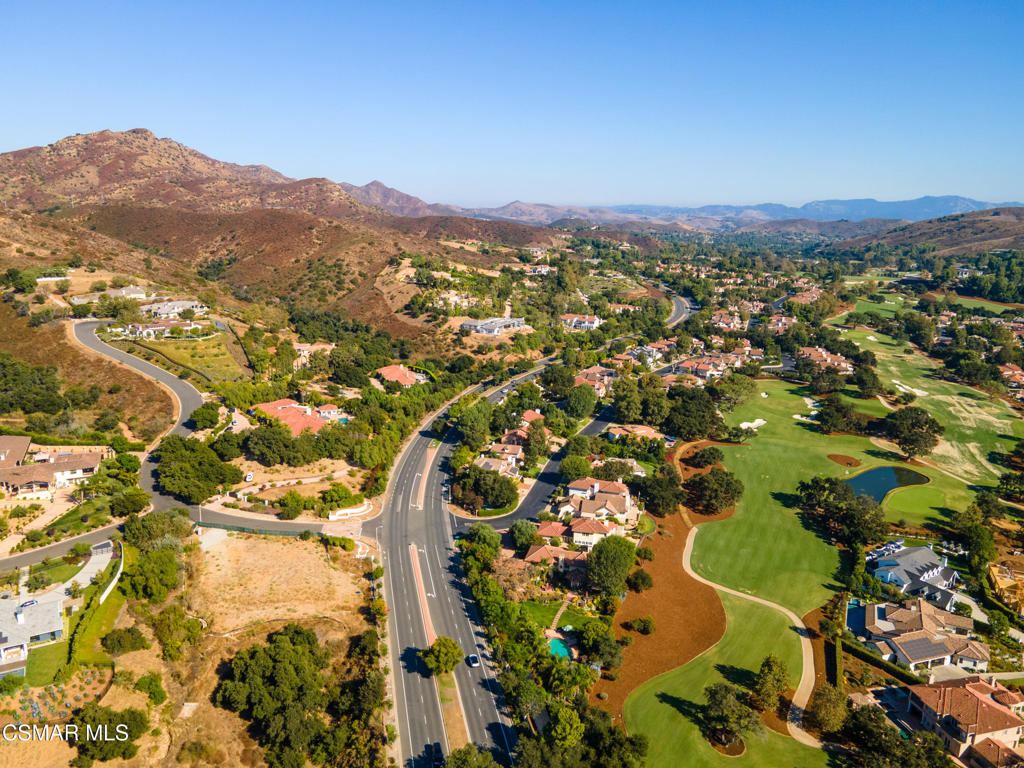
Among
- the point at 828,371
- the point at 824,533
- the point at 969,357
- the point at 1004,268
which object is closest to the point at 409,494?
the point at 824,533

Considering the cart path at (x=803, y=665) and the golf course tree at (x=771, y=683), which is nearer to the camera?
the cart path at (x=803, y=665)

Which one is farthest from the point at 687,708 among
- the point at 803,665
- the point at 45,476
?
the point at 45,476

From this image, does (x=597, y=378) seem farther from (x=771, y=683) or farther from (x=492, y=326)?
(x=771, y=683)

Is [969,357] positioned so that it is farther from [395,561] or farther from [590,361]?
[395,561]

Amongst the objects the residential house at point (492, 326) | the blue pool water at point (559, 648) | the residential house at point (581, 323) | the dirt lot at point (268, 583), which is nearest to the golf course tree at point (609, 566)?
the blue pool water at point (559, 648)

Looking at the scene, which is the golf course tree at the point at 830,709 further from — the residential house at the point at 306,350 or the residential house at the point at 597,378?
the residential house at the point at 306,350

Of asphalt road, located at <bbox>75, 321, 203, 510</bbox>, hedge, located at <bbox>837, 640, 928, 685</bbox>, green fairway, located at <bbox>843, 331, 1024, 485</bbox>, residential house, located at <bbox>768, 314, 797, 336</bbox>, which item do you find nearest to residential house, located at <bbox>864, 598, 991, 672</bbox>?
hedge, located at <bbox>837, 640, 928, 685</bbox>

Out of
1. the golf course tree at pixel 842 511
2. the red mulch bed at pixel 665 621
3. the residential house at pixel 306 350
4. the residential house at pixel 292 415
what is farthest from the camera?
the residential house at pixel 306 350
